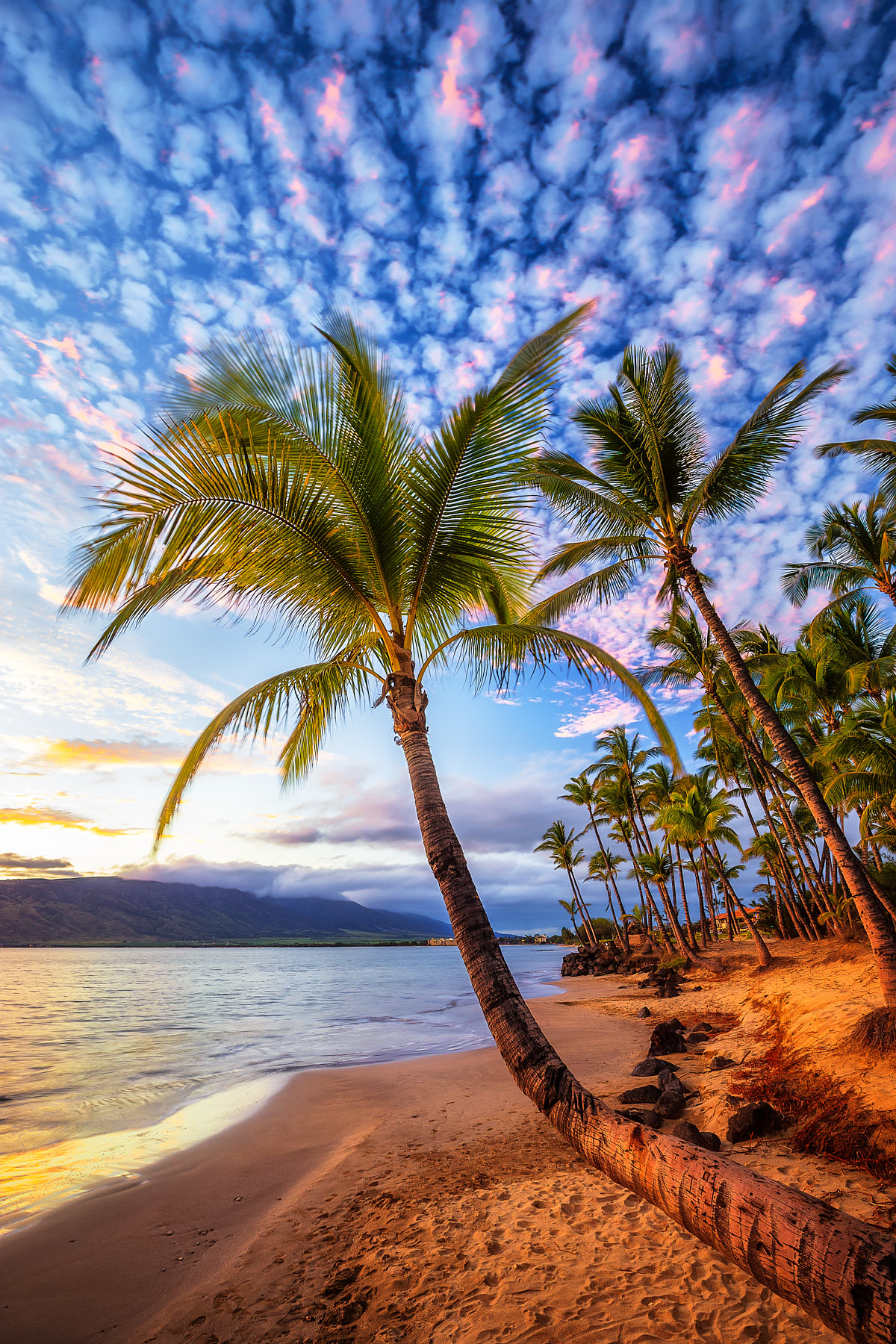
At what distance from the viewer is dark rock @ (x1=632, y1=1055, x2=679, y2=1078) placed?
289 inches

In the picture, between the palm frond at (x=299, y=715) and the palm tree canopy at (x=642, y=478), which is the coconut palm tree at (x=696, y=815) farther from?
the palm frond at (x=299, y=715)

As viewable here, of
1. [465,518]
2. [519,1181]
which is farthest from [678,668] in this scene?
[519,1181]

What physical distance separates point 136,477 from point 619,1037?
12.8m

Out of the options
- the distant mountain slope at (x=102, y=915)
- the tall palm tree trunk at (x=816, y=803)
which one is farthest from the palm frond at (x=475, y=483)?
the distant mountain slope at (x=102, y=915)

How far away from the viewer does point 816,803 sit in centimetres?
797

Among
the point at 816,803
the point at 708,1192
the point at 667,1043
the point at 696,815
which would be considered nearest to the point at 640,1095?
the point at 667,1043

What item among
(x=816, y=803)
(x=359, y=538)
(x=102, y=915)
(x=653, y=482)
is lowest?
(x=102, y=915)

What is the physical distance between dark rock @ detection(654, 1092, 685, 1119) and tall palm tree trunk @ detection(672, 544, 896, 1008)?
274cm

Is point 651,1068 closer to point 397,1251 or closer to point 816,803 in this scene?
point 816,803

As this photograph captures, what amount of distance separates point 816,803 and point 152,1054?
14467 millimetres

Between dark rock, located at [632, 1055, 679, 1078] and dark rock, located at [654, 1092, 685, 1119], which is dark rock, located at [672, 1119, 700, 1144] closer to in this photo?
dark rock, located at [654, 1092, 685, 1119]

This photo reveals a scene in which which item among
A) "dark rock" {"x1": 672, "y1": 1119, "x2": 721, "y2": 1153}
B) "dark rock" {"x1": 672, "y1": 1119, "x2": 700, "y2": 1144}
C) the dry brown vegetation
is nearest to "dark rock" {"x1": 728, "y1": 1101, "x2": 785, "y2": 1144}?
the dry brown vegetation

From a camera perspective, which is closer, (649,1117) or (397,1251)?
(397,1251)

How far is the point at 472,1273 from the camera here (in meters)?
3.08
